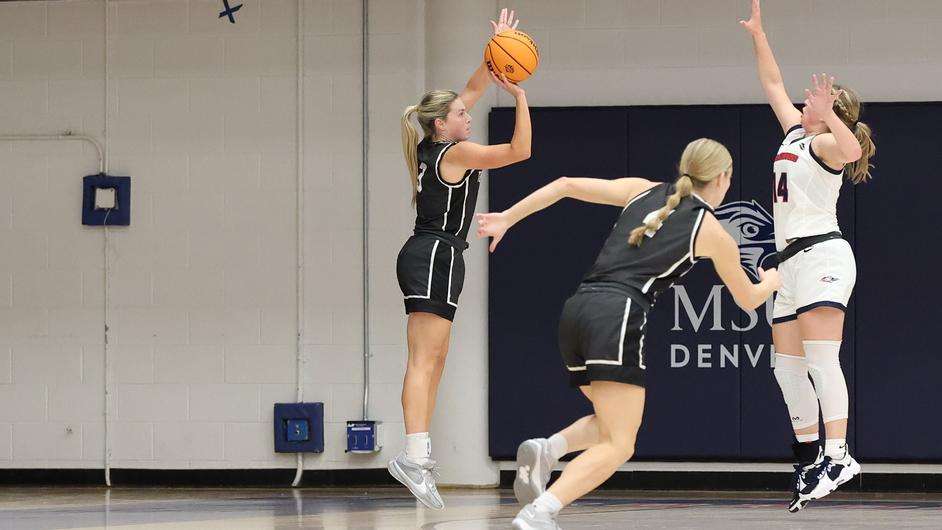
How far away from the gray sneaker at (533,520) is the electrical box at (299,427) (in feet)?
13.0

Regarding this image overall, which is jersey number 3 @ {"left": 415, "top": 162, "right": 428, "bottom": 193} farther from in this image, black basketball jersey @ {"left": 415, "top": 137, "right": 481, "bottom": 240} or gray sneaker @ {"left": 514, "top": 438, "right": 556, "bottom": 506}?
gray sneaker @ {"left": 514, "top": 438, "right": 556, "bottom": 506}

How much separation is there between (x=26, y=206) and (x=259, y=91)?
68.3 inches

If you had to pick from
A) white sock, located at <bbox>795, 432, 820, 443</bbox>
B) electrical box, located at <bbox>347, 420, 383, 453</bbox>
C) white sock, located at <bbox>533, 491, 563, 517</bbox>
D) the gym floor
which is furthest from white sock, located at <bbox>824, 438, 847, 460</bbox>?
electrical box, located at <bbox>347, 420, 383, 453</bbox>

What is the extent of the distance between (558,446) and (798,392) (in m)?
1.40

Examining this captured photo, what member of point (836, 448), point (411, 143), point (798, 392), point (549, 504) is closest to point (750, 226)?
point (798, 392)

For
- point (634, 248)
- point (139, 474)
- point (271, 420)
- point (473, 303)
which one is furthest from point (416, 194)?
point (139, 474)

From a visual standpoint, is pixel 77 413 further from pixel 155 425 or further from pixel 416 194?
pixel 416 194

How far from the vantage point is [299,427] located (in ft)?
26.3

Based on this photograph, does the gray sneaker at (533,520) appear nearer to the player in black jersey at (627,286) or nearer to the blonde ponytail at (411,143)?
the player in black jersey at (627,286)

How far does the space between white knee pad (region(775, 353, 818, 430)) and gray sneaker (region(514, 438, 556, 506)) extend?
1.39 m

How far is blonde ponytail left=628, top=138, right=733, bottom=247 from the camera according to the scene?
4.38m

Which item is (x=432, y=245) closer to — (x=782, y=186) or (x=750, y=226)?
(x=782, y=186)

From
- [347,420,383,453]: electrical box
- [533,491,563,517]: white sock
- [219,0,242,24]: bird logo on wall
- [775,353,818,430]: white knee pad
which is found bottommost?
[347,420,383,453]: electrical box

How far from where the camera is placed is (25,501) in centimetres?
704
